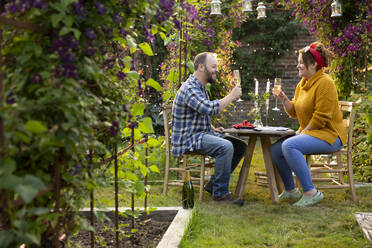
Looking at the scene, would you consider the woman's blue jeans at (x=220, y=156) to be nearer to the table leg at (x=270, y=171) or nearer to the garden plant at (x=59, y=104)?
the table leg at (x=270, y=171)

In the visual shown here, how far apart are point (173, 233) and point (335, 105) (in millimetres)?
1925

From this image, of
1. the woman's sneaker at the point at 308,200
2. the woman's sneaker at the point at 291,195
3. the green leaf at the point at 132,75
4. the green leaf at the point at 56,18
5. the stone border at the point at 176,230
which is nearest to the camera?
the green leaf at the point at 56,18

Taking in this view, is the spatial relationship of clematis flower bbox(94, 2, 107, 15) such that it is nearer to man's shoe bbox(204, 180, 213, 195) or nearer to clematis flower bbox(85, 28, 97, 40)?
clematis flower bbox(85, 28, 97, 40)

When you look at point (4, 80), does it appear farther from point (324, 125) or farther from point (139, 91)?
point (324, 125)

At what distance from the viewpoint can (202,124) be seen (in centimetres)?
390

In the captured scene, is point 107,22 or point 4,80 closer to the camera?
point 4,80

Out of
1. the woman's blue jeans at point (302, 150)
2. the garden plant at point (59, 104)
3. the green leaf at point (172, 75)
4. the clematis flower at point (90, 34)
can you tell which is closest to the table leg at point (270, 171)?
the woman's blue jeans at point (302, 150)

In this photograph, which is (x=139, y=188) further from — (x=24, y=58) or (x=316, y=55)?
(x=316, y=55)

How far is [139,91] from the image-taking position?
2.23m

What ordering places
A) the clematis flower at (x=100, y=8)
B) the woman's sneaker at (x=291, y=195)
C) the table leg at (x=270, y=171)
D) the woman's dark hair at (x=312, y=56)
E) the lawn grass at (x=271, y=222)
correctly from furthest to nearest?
the woman's sneaker at (x=291, y=195)
the table leg at (x=270, y=171)
the woman's dark hair at (x=312, y=56)
the lawn grass at (x=271, y=222)
the clematis flower at (x=100, y=8)

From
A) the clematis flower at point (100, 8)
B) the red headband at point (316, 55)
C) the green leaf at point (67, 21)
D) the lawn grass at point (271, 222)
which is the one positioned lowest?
the lawn grass at point (271, 222)

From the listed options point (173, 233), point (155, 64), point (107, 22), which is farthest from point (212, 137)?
point (155, 64)

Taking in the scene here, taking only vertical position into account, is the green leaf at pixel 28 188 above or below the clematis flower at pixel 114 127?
below

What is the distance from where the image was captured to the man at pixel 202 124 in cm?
377
